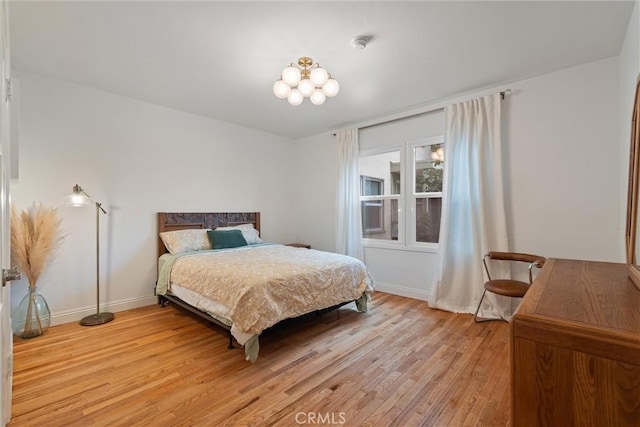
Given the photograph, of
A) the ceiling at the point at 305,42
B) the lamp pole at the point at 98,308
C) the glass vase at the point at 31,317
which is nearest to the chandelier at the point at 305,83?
the ceiling at the point at 305,42

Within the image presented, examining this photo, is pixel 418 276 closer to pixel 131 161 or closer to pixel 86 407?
pixel 86 407

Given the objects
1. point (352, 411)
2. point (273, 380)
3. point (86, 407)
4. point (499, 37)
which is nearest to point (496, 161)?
point (499, 37)

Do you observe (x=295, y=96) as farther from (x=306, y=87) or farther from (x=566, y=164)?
(x=566, y=164)

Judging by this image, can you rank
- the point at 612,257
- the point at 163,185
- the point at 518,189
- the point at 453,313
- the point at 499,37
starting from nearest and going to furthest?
the point at 499,37 → the point at 612,257 → the point at 518,189 → the point at 453,313 → the point at 163,185

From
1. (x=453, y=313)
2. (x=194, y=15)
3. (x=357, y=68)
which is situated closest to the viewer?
(x=194, y=15)

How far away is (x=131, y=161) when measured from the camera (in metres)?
3.46

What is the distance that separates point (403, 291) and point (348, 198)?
1.58m

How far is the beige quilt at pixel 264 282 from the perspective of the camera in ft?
7.30

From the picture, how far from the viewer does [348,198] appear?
439cm

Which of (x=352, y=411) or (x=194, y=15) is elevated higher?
(x=194, y=15)

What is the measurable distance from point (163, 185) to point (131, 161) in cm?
45

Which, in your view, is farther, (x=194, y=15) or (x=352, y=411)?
(x=194, y=15)

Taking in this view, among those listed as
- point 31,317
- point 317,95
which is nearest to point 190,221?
point 31,317

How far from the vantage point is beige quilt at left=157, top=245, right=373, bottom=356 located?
2.23 metres
